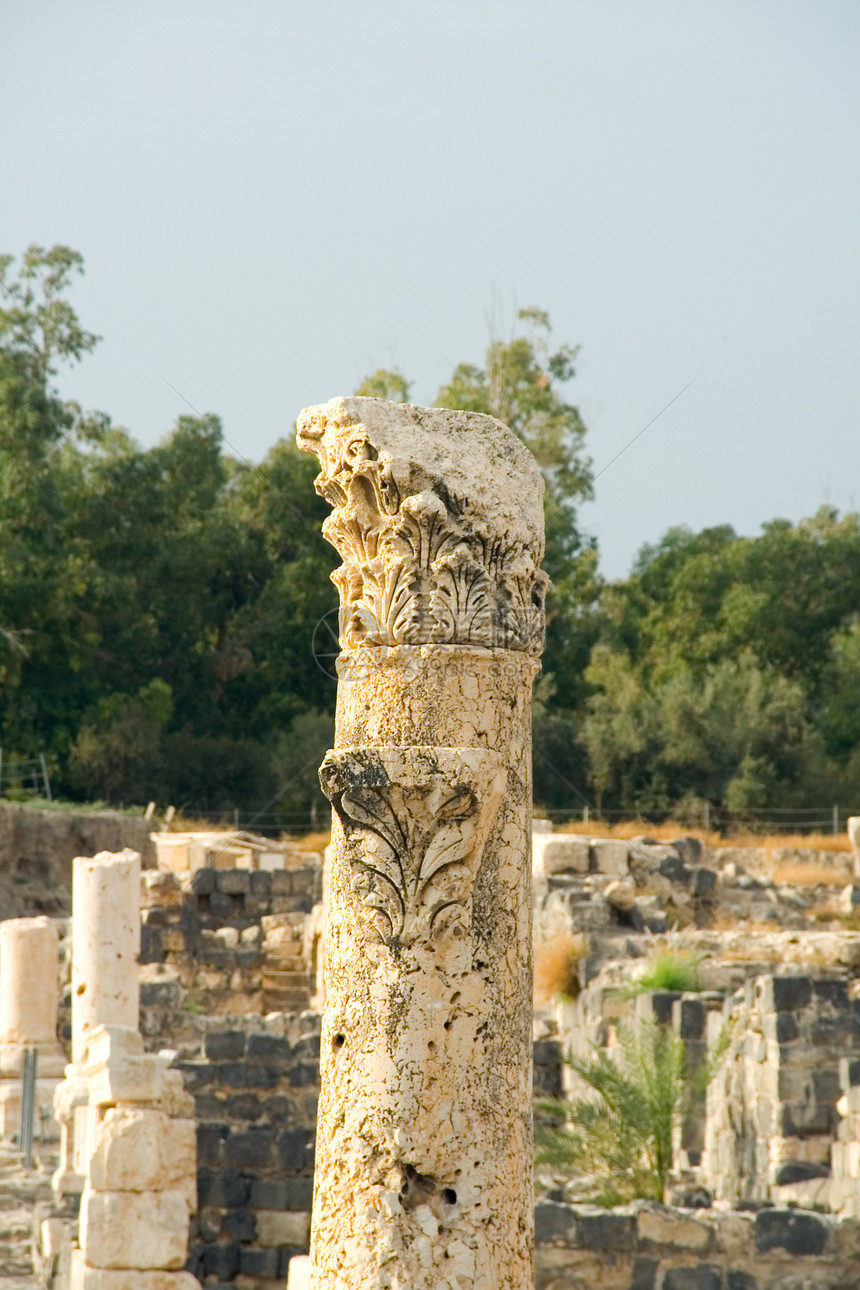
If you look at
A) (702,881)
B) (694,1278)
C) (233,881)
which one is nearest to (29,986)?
(233,881)

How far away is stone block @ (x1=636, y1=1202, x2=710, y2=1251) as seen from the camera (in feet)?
25.8

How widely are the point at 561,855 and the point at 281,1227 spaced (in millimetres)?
8107

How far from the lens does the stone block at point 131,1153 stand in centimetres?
827

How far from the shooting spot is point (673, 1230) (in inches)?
311

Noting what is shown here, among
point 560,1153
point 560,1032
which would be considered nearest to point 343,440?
point 560,1153

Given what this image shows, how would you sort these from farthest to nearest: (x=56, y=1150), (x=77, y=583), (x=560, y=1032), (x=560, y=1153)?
(x=77, y=583), (x=560, y=1032), (x=56, y=1150), (x=560, y=1153)

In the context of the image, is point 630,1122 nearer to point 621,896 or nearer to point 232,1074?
point 232,1074

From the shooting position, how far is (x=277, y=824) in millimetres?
29406

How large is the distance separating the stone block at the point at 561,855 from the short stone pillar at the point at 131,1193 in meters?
9.16

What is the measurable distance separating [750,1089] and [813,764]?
1974 cm

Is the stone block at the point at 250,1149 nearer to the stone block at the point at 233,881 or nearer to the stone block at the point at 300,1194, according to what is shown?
the stone block at the point at 300,1194

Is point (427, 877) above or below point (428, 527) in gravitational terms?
below

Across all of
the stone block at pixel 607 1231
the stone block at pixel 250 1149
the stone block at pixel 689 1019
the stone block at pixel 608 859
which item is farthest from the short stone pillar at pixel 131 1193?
the stone block at pixel 608 859

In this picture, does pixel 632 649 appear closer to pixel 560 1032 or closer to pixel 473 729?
pixel 560 1032
